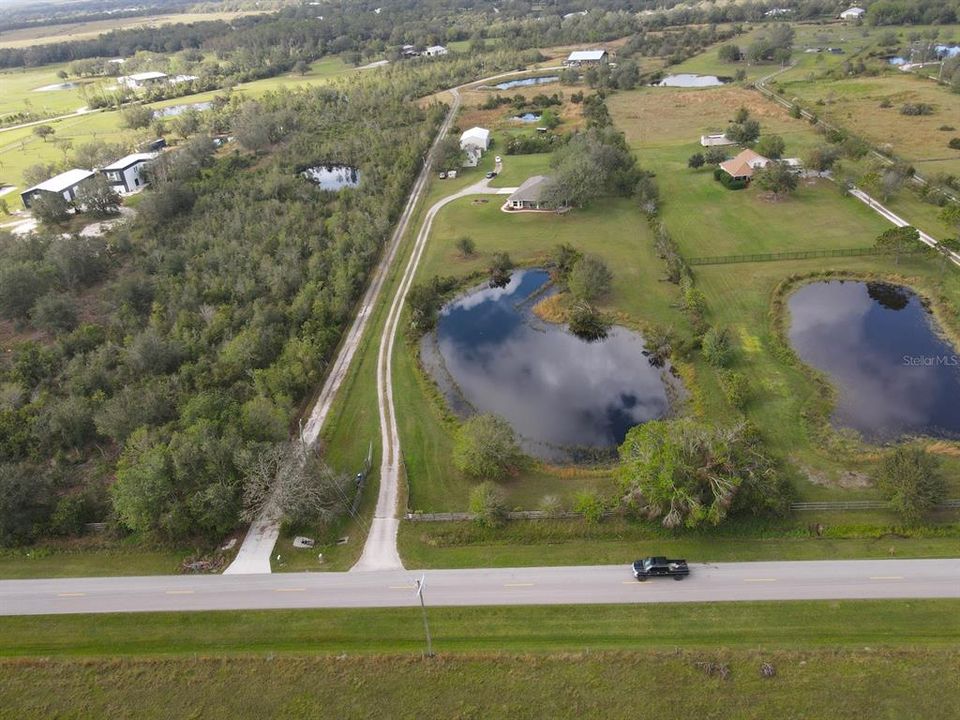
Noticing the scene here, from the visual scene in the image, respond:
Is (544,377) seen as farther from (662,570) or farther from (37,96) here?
(37,96)

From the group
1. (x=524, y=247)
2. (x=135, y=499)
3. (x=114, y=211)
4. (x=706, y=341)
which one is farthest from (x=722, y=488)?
(x=114, y=211)

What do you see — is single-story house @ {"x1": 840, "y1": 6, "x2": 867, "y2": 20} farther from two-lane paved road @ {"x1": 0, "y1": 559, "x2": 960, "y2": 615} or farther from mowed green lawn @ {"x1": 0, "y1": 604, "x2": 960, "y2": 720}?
mowed green lawn @ {"x1": 0, "y1": 604, "x2": 960, "y2": 720}

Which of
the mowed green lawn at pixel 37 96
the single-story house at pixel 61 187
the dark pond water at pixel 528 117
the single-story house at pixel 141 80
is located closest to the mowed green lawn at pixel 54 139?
the single-story house at pixel 61 187

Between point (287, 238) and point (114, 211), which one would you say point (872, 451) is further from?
point (114, 211)

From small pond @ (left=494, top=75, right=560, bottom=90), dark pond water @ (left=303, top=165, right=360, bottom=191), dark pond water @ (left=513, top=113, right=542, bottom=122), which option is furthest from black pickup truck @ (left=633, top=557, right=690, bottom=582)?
small pond @ (left=494, top=75, right=560, bottom=90)

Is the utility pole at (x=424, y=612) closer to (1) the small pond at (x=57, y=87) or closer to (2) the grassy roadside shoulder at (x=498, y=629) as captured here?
(2) the grassy roadside shoulder at (x=498, y=629)

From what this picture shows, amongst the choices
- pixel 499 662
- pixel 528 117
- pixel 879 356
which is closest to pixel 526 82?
pixel 528 117
